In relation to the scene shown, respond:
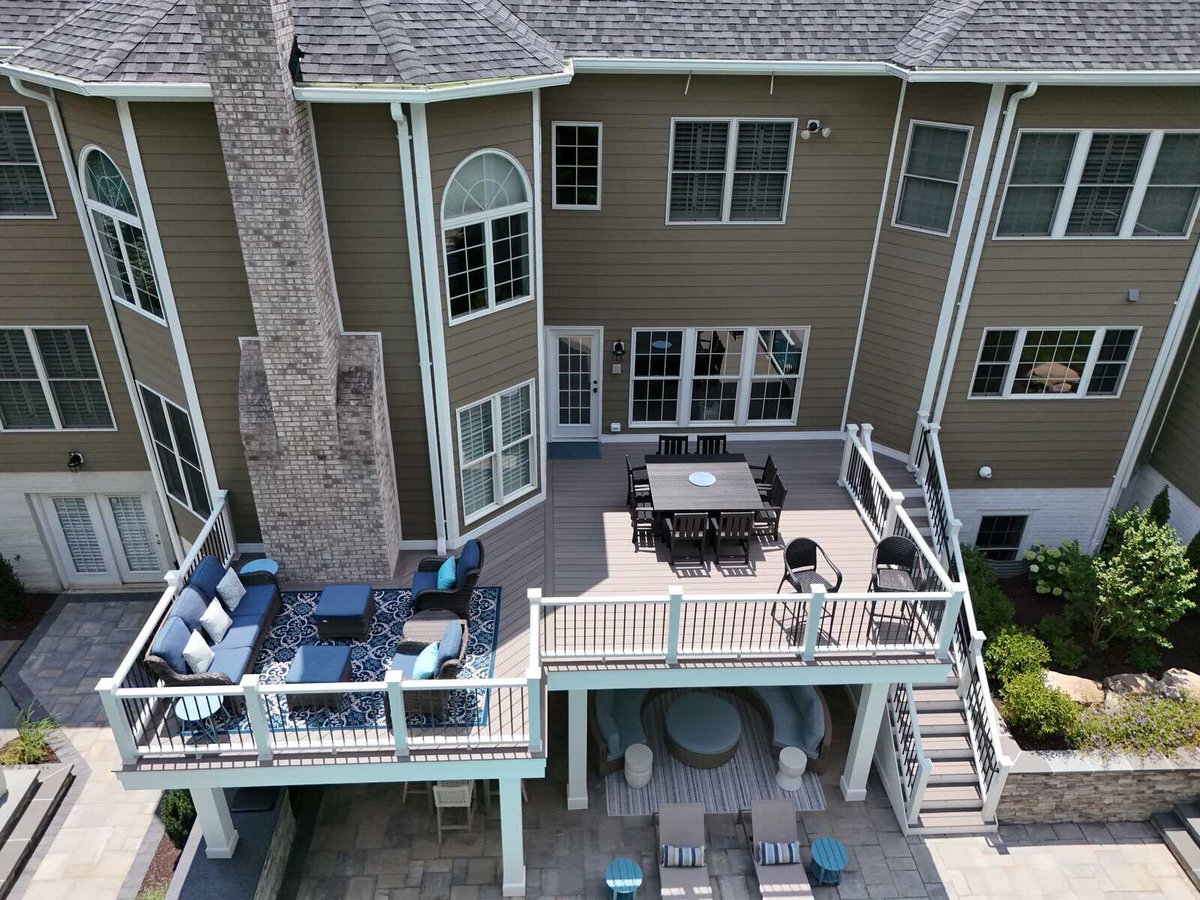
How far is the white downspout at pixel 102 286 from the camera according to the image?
36.6ft

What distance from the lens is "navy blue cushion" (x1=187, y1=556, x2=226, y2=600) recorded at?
10828 millimetres

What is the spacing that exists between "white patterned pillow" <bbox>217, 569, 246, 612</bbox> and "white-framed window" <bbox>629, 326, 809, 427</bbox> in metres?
7.10

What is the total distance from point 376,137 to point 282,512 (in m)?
5.03

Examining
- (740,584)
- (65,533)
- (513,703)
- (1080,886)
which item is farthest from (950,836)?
(65,533)

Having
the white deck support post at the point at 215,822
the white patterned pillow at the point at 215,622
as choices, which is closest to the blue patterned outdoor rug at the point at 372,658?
the white patterned pillow at the point at 215,622

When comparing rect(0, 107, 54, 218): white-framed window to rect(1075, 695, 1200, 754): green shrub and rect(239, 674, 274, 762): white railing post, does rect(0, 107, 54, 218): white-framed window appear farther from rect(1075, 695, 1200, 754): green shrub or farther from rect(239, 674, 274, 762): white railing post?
rect(1075, 695, 1200, 754): green shrub

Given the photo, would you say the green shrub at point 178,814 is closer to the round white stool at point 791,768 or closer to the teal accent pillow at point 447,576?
the teal accent pillow at point 447,576

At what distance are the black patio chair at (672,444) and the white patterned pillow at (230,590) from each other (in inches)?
268

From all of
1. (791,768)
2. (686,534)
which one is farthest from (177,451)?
(791,768)

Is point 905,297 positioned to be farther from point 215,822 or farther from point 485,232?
point 215,822

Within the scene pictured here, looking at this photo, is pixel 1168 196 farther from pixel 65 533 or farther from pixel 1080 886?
pixel 65 533

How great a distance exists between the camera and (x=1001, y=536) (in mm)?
15883

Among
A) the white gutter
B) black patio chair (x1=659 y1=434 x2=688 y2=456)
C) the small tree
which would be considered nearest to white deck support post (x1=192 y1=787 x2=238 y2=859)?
the white gutter

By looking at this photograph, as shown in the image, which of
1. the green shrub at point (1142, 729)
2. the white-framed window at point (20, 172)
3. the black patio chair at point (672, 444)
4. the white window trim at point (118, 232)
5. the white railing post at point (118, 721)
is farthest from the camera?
the black patio chair at point (672, 444)
